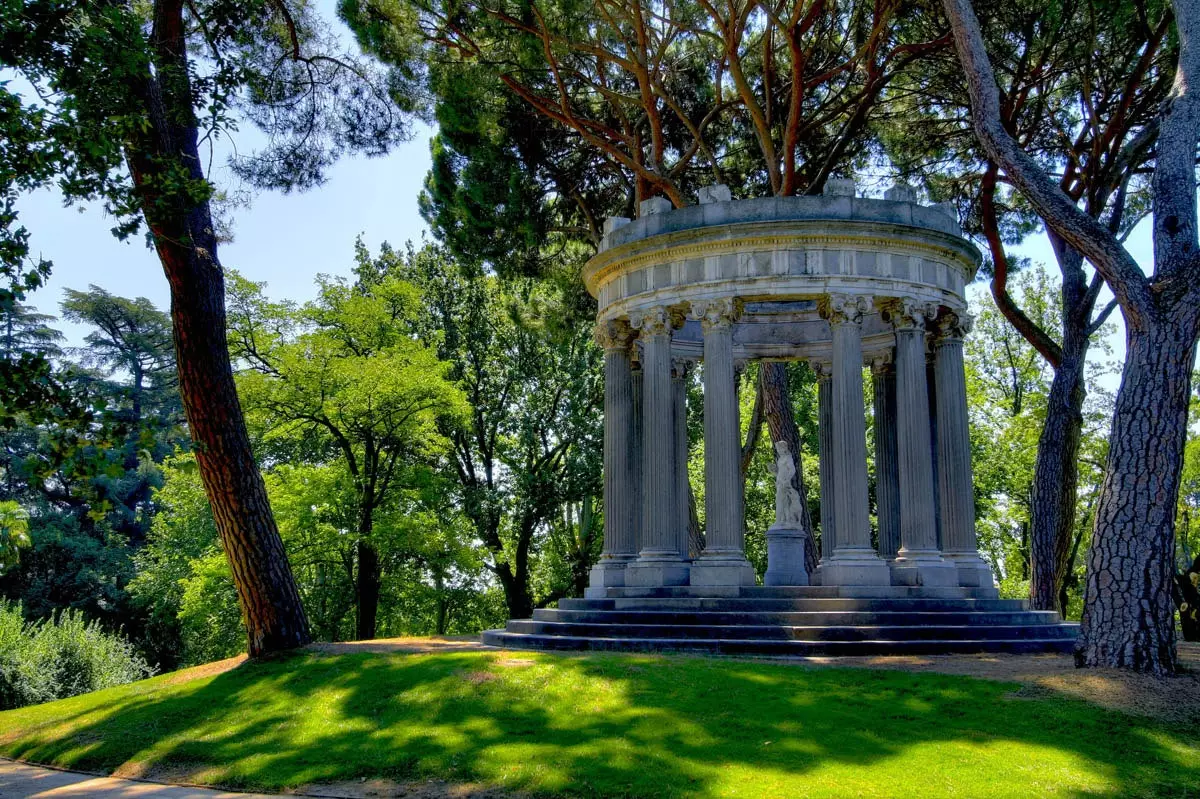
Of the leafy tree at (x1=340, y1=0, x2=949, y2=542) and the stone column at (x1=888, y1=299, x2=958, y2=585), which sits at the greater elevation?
the leafy tree at (x1=340, y1=0, x2=949, y2=542)

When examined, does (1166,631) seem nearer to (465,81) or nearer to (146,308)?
(465,81)

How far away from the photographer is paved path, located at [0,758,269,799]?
1072 centimetres

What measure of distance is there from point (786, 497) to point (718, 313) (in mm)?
4954

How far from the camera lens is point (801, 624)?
18.0 m

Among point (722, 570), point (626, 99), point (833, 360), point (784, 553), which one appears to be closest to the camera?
point (722, 570)

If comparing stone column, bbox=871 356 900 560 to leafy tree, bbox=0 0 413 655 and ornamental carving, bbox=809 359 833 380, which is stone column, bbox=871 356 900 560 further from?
leafy tree, bbox=0 0 413 655

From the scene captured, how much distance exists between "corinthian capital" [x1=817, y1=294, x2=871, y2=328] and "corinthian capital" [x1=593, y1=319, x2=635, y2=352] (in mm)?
4866

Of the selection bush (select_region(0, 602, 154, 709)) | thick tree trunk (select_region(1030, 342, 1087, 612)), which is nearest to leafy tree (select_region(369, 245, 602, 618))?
bush (select_region(0, 602, 154, 709))

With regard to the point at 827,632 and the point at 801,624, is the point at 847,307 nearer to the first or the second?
the point at 801,624

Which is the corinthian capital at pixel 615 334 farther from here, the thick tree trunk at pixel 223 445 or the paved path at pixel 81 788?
the paved path at pixel 81 788

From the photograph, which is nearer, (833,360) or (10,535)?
(833,360)

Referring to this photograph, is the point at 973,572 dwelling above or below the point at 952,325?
below

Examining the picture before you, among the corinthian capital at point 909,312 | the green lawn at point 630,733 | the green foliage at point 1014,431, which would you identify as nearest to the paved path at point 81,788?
the green lawn at point 630,733

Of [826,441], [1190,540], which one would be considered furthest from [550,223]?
[1190,540]
